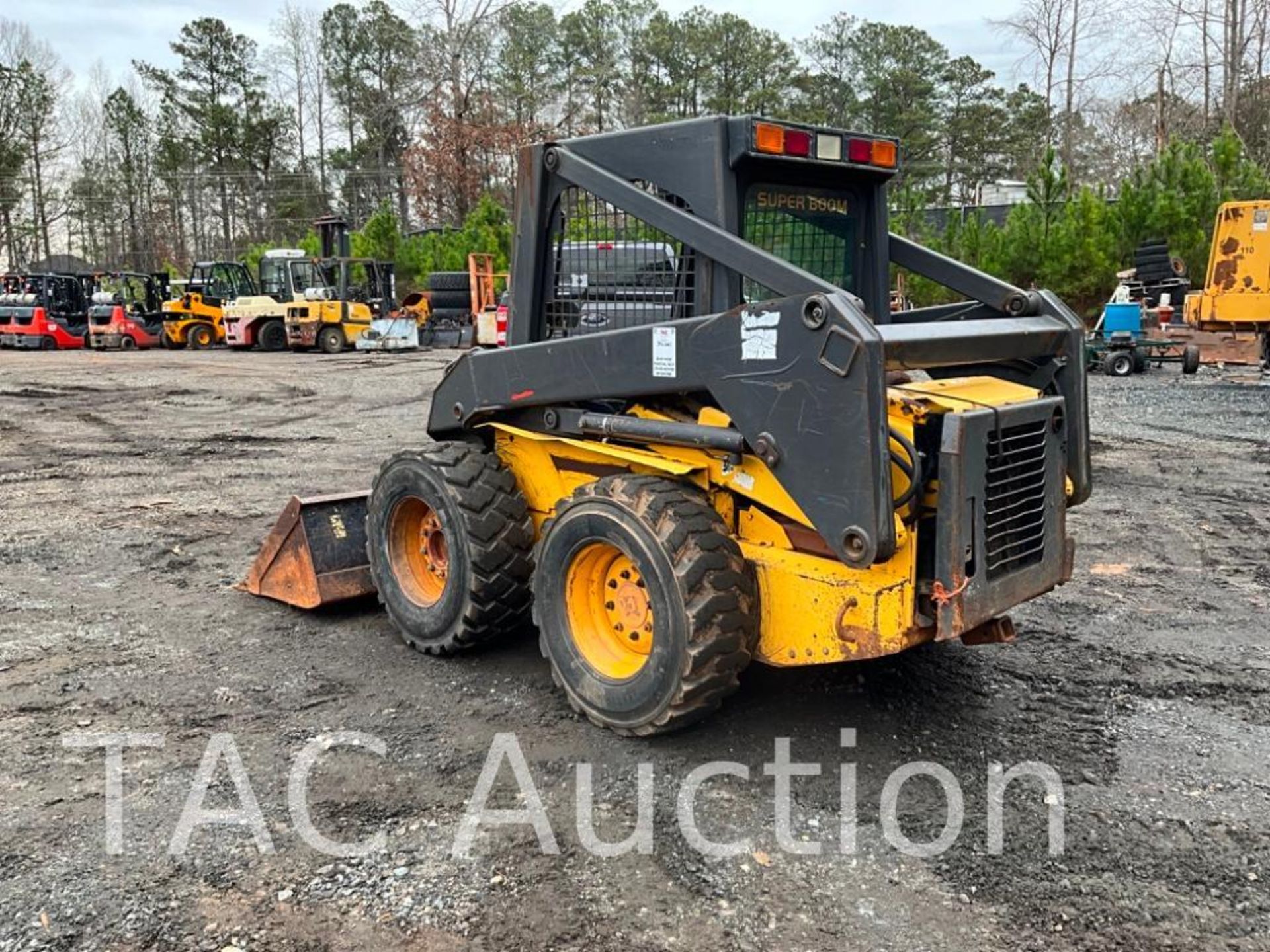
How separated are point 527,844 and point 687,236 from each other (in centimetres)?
208

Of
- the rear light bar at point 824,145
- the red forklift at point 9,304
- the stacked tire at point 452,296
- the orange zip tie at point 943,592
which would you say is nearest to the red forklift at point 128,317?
the red forklift at point 9,304

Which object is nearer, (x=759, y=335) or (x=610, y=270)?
(x=759, y=335)

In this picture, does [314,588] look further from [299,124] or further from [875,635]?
[299,124]

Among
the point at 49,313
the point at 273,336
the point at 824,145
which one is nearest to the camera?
the point at 824,145

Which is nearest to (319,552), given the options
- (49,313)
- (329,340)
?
(329,340)

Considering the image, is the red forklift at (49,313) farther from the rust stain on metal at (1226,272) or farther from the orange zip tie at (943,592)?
the orange zip tie at (943,592)

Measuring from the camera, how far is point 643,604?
3.87 meters

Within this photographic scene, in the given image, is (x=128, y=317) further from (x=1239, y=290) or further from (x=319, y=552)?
(x=319, y=552)

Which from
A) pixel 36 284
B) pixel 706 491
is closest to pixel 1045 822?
pixel 706 491

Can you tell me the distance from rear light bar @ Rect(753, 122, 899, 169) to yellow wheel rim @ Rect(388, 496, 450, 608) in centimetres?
224

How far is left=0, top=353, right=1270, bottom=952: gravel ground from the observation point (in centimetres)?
282

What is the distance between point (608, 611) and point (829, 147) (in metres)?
1.94

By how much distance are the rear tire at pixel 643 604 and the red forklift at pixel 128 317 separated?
2699 centimetres

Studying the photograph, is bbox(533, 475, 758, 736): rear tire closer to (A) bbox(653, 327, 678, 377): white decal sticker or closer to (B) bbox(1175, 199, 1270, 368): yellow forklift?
(A) bbox(653, 327, 678, 377): white decal sticker
